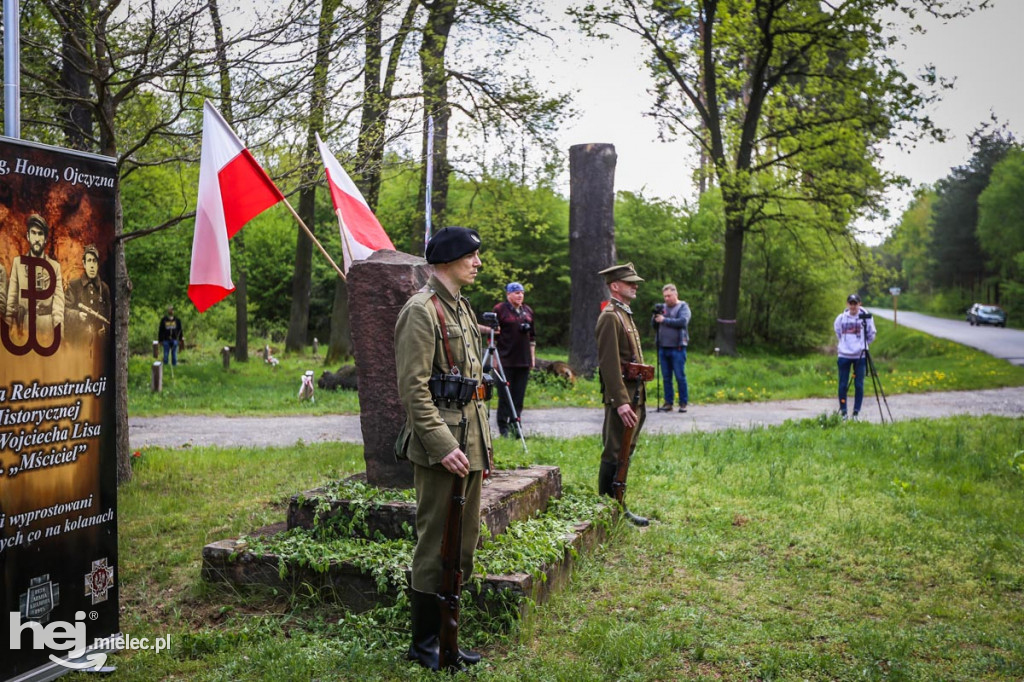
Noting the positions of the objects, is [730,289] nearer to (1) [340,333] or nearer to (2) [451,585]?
(1) [340,333]

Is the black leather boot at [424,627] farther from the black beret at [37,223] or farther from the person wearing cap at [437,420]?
the black beret at [37,223]

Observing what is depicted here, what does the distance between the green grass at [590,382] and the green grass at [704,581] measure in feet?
18.3

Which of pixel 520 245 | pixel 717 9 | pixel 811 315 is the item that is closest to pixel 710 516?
pixel 717 9

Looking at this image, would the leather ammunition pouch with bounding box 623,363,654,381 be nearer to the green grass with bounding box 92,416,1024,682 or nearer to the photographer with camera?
the green grass with bounding box 92,416,1024,682

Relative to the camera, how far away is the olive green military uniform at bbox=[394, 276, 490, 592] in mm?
4469

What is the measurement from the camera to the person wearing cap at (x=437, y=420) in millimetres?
4473

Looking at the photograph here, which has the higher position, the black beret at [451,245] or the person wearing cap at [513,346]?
the black beret at [451,245]

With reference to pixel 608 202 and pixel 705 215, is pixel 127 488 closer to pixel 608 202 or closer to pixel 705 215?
pixel 608 202

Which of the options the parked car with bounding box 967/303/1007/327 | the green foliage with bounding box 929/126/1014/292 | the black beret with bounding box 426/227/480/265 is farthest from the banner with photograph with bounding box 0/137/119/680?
the green foliage with bounding box 929/126/1014/292

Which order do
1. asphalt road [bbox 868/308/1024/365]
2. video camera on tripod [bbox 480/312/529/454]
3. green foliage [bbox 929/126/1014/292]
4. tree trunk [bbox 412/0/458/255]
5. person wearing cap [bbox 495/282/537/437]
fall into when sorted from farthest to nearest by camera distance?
1. green foliage [bbox 929/126/1014/292]
2. asphalt road [bbox 868/308/1024/365]
3. tree trunk [bbox 412/0/458/255]
4. person wearing cap [bbox 495/282/537/437]
5. video camera on tripod [bbox 480/312/529/454]

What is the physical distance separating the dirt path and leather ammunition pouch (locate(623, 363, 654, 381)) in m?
4.40

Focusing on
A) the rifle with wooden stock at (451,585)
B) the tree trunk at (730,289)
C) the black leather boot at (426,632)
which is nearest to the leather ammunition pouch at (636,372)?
the rifle with wooden stock at (451,585)

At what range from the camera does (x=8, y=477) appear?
417cm

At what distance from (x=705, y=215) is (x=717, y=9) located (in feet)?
24.2
